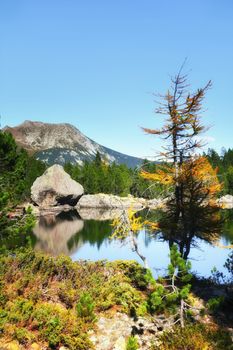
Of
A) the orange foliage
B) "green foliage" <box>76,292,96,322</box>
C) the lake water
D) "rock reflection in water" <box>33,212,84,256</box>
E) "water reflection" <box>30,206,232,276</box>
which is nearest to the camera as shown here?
"green foliage" <box>76,292,96,322</box>

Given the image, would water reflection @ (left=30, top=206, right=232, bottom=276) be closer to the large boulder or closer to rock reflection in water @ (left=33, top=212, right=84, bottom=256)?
rock reflection in water @ (left=33, top=212, right=84, bottom=256)

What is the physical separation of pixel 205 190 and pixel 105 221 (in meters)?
44.5

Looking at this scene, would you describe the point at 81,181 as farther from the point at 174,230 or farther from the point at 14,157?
the point at 174,230

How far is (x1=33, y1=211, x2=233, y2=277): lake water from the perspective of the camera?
97.1ft

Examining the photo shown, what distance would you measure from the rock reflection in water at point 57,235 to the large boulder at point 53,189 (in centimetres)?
2092

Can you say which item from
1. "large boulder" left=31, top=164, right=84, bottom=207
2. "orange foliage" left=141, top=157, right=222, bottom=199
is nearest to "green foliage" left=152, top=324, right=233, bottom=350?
"orange foliage" left=141, top=157, right=222, bottom=199

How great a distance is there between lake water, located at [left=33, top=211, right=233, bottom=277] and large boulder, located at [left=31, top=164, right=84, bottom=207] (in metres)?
26.0

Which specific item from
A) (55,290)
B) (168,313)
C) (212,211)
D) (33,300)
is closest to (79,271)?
(55,290)

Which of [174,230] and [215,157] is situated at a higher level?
[215,157]

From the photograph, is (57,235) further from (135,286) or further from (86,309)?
(86,309)

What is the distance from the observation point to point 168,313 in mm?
10797

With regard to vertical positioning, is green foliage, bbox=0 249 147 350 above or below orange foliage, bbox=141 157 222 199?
below

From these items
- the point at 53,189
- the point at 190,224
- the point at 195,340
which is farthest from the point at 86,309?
the point at 53,189

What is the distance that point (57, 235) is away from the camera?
4634cm
